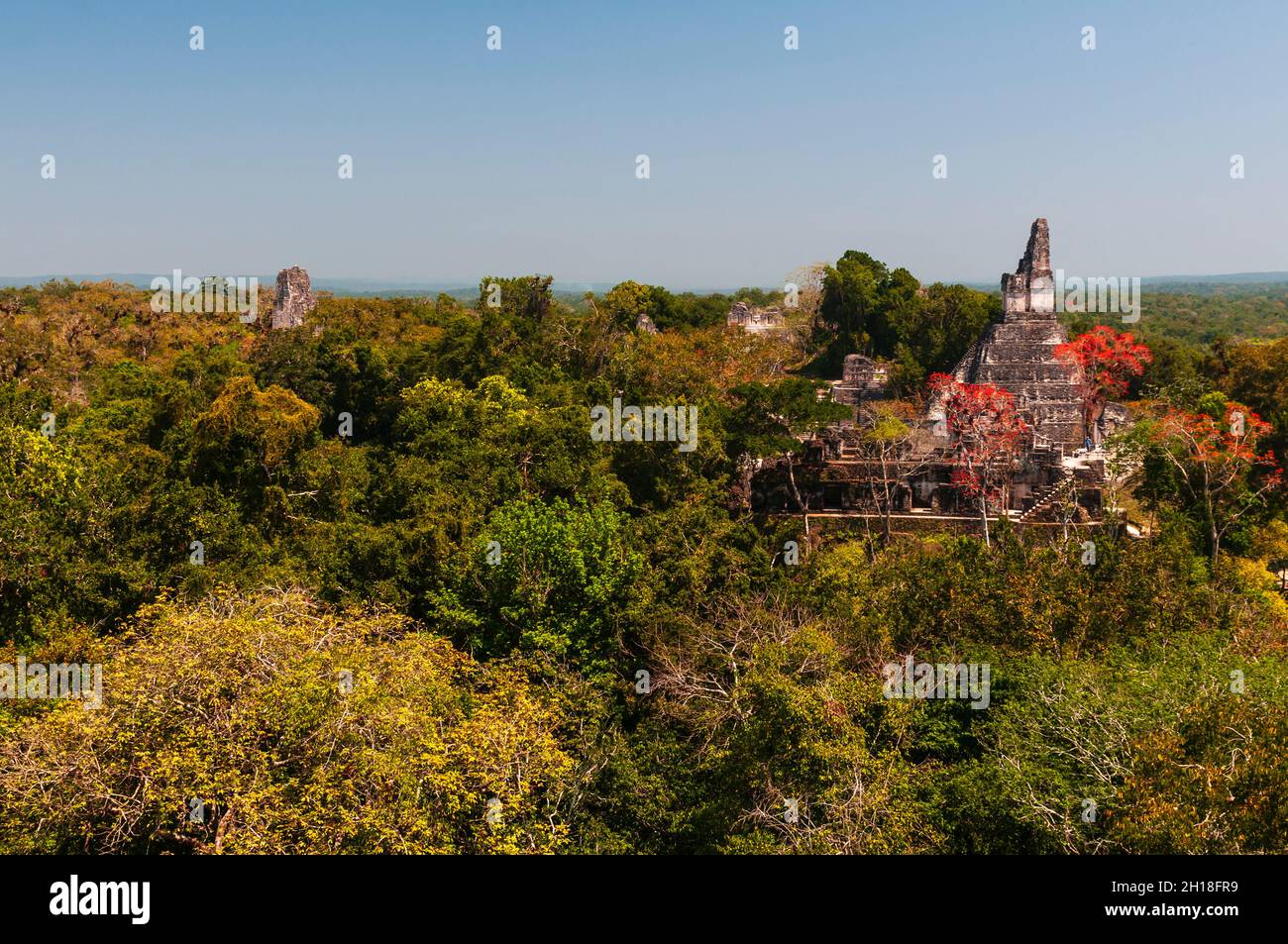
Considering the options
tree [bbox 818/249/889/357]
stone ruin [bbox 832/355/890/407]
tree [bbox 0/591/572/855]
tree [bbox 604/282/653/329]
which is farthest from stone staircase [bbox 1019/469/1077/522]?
tree [bbox 818/249/889/357]

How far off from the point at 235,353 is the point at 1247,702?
3666cm

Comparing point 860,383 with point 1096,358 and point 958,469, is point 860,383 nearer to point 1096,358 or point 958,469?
point 1096,358

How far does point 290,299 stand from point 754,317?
27163 mm

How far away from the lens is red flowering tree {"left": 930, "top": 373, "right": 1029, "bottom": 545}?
944 inches

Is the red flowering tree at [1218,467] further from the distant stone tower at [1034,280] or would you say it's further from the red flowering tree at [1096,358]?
the distant stone tower at [1034,280]

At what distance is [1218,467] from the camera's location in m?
21.7

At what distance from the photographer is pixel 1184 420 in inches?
926

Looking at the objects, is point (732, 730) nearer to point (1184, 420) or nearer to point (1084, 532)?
point (1084, 532)

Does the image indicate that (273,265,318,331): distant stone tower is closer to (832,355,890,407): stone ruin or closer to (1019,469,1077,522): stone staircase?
(832,355,890,407): stone ruin

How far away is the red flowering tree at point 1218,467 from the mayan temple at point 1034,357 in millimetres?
5030

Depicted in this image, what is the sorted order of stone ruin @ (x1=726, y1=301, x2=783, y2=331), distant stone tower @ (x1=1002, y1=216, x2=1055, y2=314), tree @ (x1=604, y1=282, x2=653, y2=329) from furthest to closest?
1. stone ruin @ (x1=726, y1=301, x2=783, y2=331)
2. tree @ (x1=604, y1=282, x2=653, y2=329)
3. distant stone tower @ (x1=1002, y1=216, x2=1055, y2=314)

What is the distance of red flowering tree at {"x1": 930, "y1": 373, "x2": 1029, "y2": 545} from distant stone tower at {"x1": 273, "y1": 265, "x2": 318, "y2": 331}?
3598 centimetres

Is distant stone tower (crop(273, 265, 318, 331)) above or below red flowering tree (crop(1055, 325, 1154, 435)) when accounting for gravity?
above

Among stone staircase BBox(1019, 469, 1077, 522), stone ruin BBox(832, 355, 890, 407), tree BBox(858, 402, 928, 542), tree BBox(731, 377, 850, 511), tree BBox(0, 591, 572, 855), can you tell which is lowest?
tree BBox(0, 591, 572, 855)
